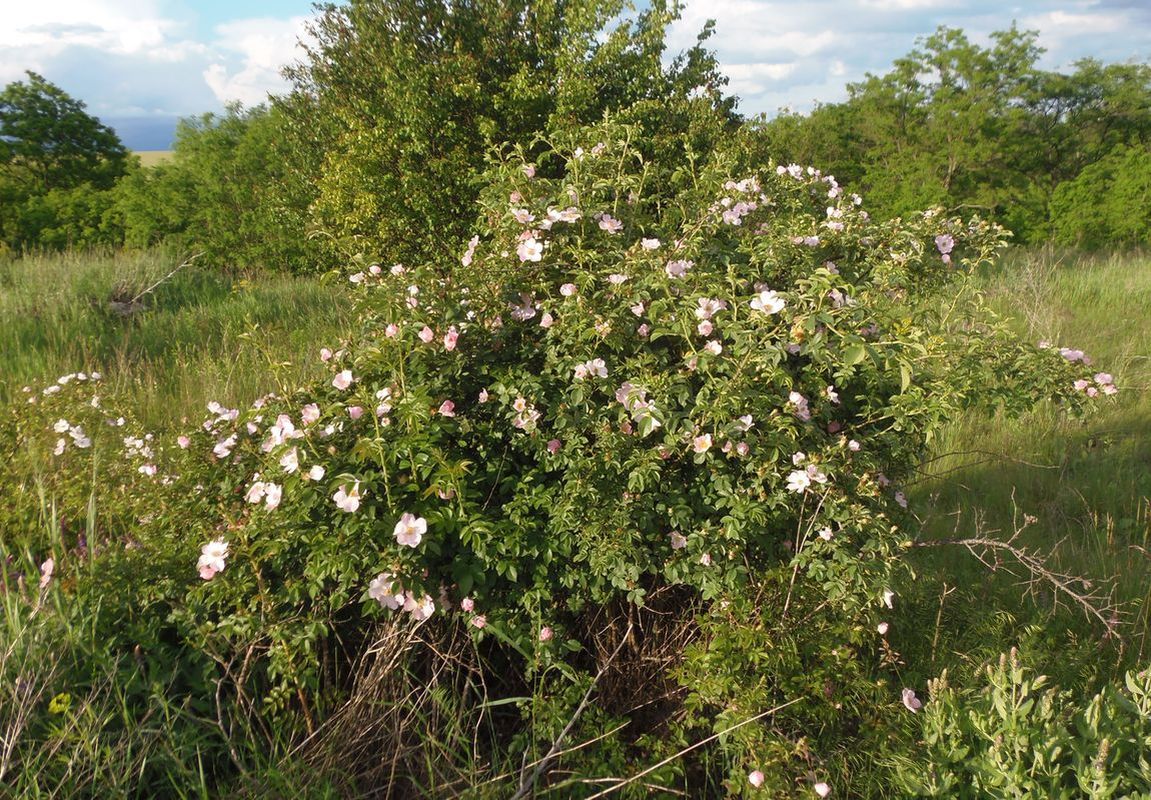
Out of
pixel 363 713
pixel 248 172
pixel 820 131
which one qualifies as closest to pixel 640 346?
pixel 363 713

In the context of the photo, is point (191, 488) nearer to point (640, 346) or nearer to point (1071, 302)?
point (640, 346)

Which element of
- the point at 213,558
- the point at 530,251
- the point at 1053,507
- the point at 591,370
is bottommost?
the point at 1053,507

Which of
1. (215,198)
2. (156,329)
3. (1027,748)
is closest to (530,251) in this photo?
(1027,748)

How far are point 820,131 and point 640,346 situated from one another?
19.6m

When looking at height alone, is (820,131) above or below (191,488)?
below

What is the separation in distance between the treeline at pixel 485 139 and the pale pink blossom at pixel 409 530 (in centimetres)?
115

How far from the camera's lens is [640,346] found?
228 centimetres

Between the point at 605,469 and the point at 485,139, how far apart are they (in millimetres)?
6502

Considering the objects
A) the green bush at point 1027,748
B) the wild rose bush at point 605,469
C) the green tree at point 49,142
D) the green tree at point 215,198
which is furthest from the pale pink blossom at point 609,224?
the green tree at point 49,142

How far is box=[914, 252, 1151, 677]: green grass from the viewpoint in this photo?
8.71 ft

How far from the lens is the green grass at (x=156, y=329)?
4.06 metres

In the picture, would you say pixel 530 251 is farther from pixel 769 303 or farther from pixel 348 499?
pixel 348 499

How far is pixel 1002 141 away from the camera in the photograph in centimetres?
1684

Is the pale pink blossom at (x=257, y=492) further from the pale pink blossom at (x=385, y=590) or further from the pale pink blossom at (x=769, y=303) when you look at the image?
the pale pink blossom at (x=769, y=303)
